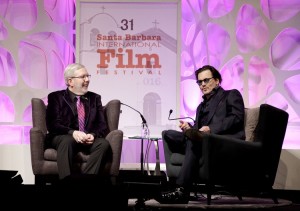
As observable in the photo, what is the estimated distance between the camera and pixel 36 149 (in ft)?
15.8

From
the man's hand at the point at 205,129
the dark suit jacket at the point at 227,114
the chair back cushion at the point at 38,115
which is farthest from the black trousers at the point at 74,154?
the dark suit jacket at the point at 227,114

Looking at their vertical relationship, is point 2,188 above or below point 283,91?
below

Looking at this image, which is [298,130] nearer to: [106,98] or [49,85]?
[106,98]

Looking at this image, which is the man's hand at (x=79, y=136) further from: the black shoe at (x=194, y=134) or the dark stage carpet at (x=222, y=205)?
the black shoe at (x=194, y=134)

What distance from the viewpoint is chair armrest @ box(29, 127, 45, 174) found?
4.82 m

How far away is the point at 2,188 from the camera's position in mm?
2033

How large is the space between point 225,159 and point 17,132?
291cm

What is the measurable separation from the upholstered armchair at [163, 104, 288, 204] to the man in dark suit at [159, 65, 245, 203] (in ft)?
0.39

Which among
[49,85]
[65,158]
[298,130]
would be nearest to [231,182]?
[65,158]

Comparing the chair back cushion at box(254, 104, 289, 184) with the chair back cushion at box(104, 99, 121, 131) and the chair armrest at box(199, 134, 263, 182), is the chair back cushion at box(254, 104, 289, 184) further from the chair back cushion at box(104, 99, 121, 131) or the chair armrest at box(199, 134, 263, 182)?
the chair back cushion at box(104, 99, 121, 131)

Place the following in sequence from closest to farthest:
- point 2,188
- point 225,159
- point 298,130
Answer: point 2,188
point 225,159
point 298,130

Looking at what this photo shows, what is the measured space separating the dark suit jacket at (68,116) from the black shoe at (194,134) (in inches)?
36.6

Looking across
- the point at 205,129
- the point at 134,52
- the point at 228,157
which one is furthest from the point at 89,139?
the point at 134,52

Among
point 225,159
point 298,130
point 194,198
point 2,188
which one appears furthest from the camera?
point 298,130
